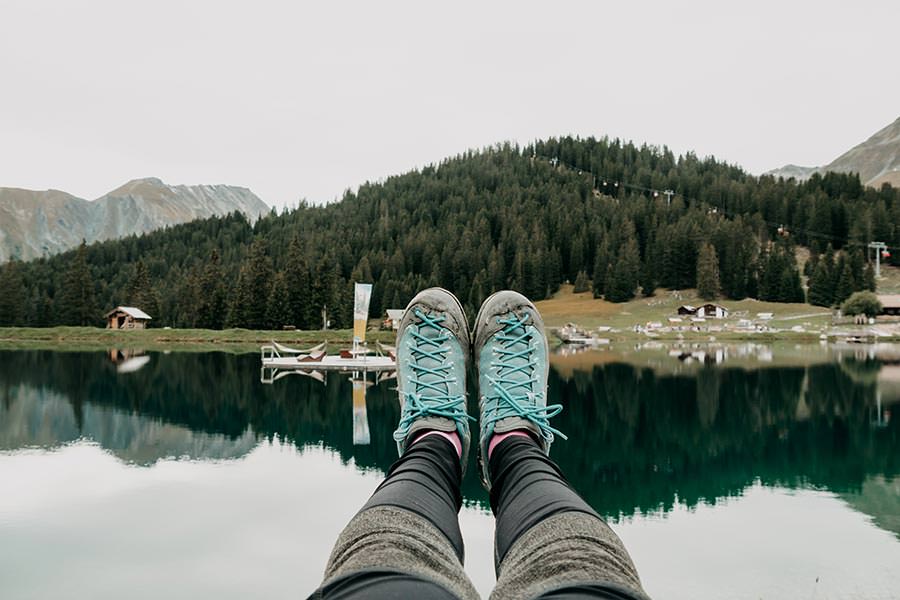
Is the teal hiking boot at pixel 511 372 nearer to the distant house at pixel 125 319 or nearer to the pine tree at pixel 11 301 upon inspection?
the distant house at pixel 125 319

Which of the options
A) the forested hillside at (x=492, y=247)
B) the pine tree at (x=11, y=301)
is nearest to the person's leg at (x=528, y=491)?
the forested hillside at (x=492, y=247)

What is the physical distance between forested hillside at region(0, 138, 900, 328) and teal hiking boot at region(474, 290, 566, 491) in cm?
4181

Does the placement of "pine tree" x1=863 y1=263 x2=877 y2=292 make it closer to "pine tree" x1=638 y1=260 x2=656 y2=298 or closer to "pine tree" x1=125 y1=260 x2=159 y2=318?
"pine tree" x1=638 y1=260 x2=656 y2=298

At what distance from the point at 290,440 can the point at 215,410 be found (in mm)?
4084

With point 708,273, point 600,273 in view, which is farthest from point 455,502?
Result: point 600,273

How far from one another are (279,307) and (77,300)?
19828 millimetres

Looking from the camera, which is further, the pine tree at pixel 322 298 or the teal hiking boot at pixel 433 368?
the pine tree at pixel 322 298

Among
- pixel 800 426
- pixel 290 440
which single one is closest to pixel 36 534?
pixel 290 440

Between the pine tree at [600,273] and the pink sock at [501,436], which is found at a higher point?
the pine tree at [600,273]

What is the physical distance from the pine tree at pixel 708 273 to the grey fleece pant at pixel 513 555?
67.1 m

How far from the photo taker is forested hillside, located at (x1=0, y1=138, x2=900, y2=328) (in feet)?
164

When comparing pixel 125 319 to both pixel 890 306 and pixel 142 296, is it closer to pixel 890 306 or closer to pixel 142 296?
pixel 142 296

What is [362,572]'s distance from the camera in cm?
115

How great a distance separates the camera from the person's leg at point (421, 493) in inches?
45.5
